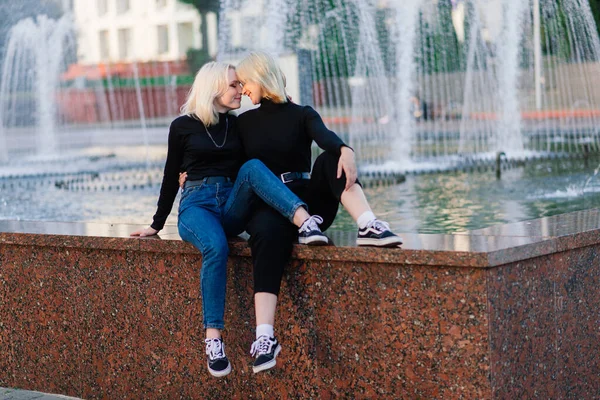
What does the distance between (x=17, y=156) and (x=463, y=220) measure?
1383cm

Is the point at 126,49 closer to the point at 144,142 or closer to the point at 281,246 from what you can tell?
the point at 144,142

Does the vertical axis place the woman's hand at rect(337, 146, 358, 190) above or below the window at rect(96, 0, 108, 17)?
below

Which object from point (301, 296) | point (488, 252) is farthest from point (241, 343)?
point (488, 252)

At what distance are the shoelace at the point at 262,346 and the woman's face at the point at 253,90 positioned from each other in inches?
47.4

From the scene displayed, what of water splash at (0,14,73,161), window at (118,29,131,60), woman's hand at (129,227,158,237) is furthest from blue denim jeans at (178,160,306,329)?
window at (118,29,131,60)

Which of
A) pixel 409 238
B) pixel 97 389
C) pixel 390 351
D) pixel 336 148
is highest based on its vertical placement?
pixel 336 148

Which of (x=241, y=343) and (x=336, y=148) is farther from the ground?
(x=336, y=148)

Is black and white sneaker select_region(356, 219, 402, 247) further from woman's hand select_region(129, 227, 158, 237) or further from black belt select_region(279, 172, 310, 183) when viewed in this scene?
woman's hand select_region(129, 227, 158, 237)

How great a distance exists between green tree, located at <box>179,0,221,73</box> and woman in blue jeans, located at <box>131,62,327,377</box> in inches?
1424

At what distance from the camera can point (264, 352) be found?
15.7ft

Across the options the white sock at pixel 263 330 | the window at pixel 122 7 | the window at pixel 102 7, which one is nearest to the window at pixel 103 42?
the window at pixel 102 7

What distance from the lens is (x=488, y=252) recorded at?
438 centimetres

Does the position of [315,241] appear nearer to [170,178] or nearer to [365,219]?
[365,219]

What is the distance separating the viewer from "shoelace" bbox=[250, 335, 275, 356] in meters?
4.79
